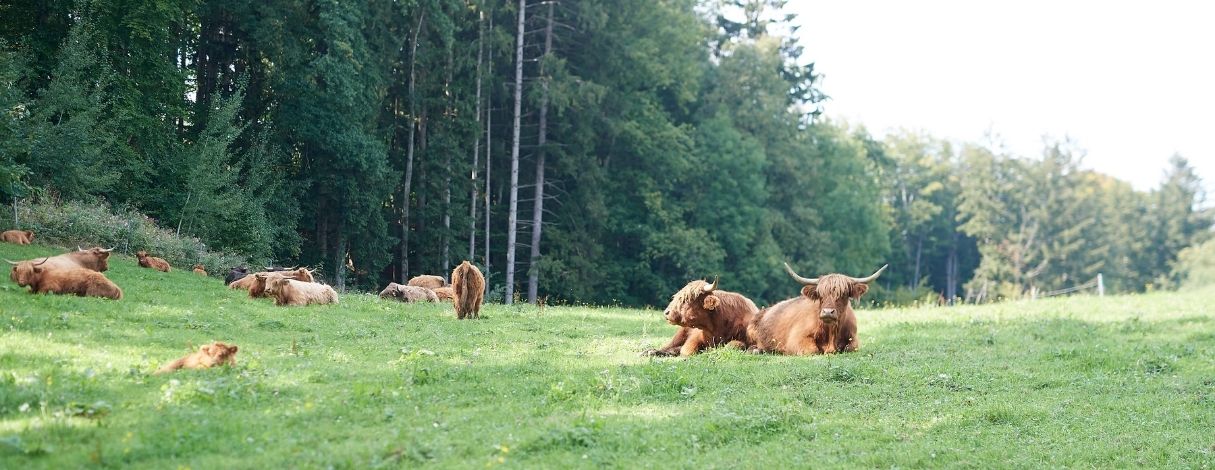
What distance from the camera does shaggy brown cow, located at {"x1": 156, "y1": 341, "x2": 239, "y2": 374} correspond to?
369 inches

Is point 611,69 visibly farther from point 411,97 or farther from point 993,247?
point 993,247

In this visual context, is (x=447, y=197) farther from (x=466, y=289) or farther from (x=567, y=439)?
(x=567, y=439)

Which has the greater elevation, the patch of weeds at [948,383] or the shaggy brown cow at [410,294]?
the shaggy brown cow at [410,294]

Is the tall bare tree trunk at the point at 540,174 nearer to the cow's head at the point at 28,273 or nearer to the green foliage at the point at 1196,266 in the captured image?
the cow's head at the point at 28,273

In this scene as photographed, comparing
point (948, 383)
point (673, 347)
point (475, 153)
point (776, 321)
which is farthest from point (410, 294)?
point (475, 153)

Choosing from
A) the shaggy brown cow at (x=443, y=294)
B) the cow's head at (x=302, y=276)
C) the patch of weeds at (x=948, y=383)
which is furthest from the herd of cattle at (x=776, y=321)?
the shaggy brown cow at (x=443, y=294)

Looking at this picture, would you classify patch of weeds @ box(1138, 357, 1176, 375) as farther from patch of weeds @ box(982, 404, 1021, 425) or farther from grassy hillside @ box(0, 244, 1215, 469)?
patch of weeds @ box(982, 404, 1021, 425)

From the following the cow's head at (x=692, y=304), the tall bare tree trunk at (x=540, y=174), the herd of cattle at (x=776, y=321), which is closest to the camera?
the herd of cattle at (x=776, y=321)

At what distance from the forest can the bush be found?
73 centimetres

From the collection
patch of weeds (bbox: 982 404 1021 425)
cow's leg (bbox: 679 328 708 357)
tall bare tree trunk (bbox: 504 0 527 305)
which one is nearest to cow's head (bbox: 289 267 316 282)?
cow's leg (bbox: 679 328 708 357)

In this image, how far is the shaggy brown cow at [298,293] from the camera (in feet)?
59.4

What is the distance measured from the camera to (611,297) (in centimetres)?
4581

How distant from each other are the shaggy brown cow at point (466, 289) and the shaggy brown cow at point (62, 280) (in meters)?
5.71

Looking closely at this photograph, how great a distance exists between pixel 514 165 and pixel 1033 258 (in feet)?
208
